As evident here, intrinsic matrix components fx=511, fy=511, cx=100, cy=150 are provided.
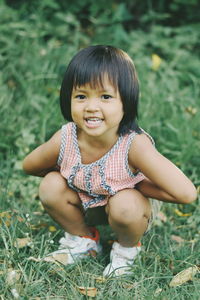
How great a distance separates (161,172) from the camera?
80.4 inches

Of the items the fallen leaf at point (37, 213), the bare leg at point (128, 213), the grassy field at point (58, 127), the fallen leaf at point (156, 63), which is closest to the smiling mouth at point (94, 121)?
the bare leg at point (128, 213)

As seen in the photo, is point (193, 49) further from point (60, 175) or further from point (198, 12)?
point (60, 175)

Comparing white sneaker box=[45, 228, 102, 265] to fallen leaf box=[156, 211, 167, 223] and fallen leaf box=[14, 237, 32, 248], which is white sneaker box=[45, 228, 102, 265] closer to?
fallen leaf box=[14, 237, 32, 248]

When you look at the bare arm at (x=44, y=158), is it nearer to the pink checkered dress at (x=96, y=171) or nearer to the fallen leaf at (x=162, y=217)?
the pink checkered dress at (x=96, y=171)

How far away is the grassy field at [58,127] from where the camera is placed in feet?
6.87

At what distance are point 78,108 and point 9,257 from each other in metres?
0.69

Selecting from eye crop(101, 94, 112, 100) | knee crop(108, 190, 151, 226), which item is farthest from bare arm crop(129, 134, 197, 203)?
eye crop(101, 94, 112, 100)

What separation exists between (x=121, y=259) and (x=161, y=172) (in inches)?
18.6

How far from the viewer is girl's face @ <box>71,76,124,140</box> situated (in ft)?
6.66

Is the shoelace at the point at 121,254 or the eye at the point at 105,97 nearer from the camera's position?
the eye at the point at 105,97

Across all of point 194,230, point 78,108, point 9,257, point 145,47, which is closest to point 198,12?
point 145,47

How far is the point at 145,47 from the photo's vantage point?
13.7 feet

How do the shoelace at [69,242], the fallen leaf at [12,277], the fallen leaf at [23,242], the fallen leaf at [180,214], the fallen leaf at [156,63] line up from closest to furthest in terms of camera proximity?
1. the fallen leaf at [12,277]
2. the fallen leaf at [23,242]
3. the shoelace at [69,242]
4. the fallen leaf at [180,214]
5. the fallen leaf at [156,63]

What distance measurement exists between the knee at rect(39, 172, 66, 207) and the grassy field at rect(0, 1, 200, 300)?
16cm
